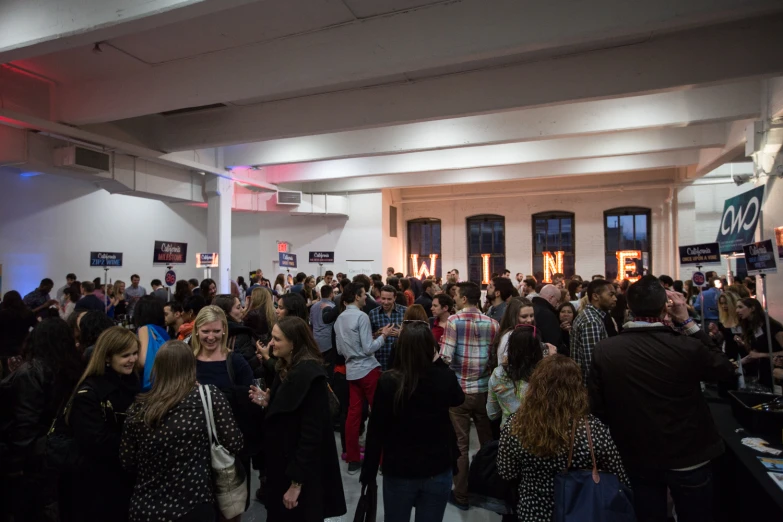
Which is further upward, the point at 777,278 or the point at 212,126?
the point at 212,126

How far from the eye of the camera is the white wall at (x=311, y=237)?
14836 mm

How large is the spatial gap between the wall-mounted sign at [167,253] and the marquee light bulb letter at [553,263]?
10491mm

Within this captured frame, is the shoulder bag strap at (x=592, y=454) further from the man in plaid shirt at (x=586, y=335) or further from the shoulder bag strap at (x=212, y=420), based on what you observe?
the shoulder bag strap at (x=212, y=420)

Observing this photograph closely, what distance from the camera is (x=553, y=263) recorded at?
596 inches

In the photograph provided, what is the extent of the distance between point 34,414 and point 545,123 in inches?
291

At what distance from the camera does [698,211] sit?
13109 millimetres

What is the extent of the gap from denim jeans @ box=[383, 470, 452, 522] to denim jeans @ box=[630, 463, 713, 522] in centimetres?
94

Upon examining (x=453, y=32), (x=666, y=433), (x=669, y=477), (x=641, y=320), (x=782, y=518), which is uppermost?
(x=453, y=32)

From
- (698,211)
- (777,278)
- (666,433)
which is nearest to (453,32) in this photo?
(666,433)

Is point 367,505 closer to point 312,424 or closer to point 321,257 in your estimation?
point 312,424

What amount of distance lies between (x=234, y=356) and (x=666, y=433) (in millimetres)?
2327

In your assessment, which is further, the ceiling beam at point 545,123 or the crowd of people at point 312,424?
the ceiling beam at point 545,123

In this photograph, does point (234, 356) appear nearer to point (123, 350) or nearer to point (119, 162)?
point (123, 350)

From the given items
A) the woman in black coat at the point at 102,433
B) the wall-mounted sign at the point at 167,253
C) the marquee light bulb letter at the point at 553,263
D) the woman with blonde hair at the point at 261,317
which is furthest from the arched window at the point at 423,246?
the woman in black coat at the point at 102,433
